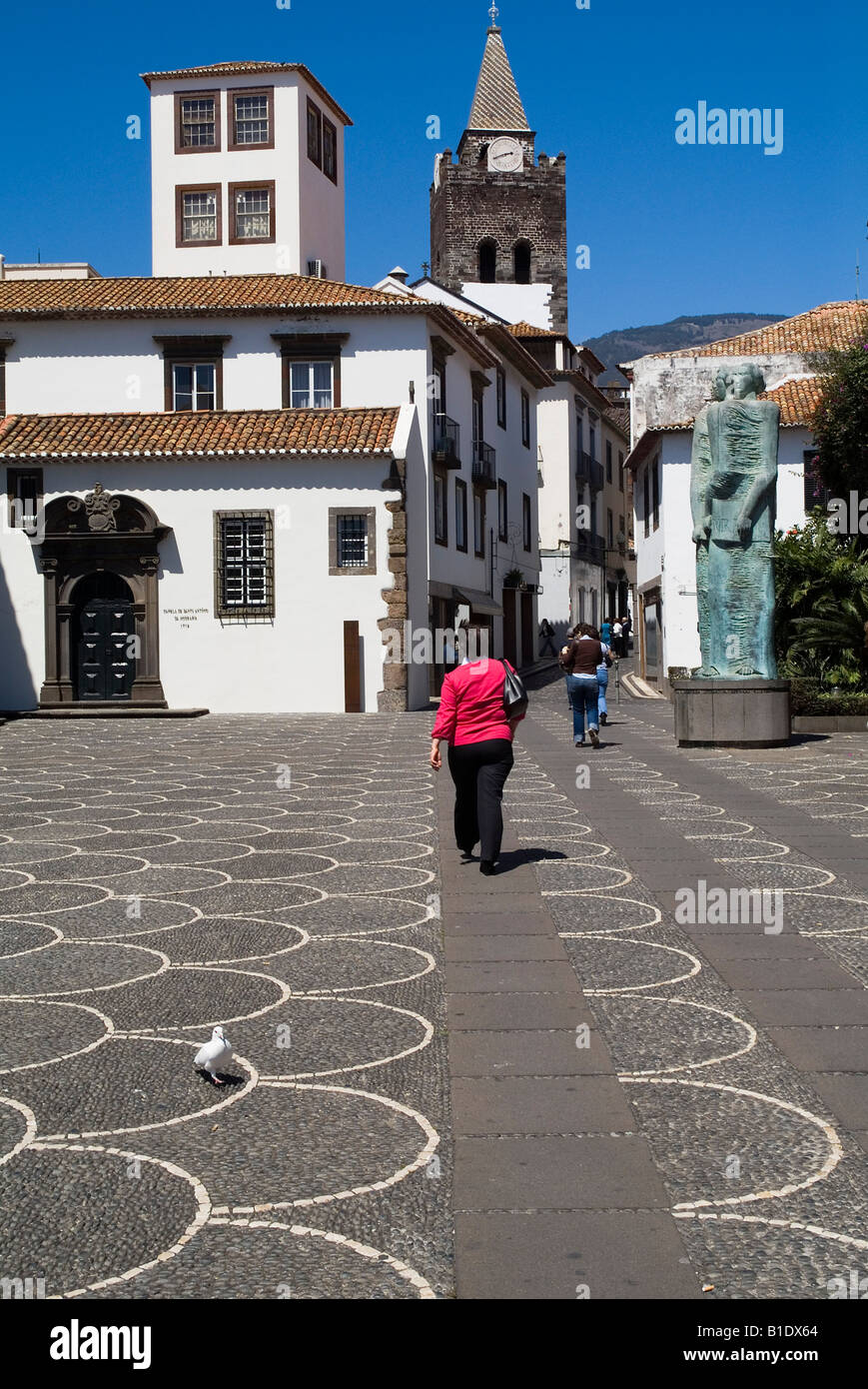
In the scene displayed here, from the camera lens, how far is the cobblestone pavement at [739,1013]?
3.67m

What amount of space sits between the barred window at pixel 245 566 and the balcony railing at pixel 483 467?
11.1m

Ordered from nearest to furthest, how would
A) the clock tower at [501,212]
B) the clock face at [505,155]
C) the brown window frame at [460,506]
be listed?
the brown window frame at [460,506] < the clock tower at [501,212] < the clock face at [505,155]

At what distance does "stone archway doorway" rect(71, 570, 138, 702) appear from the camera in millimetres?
29844

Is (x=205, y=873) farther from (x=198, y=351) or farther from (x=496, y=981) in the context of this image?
(x=198, y=351)

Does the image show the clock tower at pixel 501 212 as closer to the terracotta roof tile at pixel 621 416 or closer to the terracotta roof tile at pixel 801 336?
the terracotta roof tile at pixel 621 416

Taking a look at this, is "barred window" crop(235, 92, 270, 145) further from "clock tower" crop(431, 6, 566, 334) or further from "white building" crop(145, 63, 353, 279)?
"clock tower" crop(431, 6, 566, 334)

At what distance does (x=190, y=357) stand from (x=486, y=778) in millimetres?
25950

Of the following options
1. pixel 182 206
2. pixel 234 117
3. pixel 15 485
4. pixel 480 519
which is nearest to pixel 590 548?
pixel 480 519

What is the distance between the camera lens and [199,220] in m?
42.7

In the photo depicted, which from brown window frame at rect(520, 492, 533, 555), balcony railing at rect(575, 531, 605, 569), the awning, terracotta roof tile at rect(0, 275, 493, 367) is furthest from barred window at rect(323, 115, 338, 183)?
balcony railing at rect(575, 531, 605, 569)

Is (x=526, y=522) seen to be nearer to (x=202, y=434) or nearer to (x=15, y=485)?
(x=202, y=434)

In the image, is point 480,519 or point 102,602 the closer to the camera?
point 102,602

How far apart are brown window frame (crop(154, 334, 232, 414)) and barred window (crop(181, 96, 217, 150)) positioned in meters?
13.0

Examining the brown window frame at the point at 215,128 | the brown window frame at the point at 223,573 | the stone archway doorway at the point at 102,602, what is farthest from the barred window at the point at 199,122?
the brown window frame at the point at 223,573
